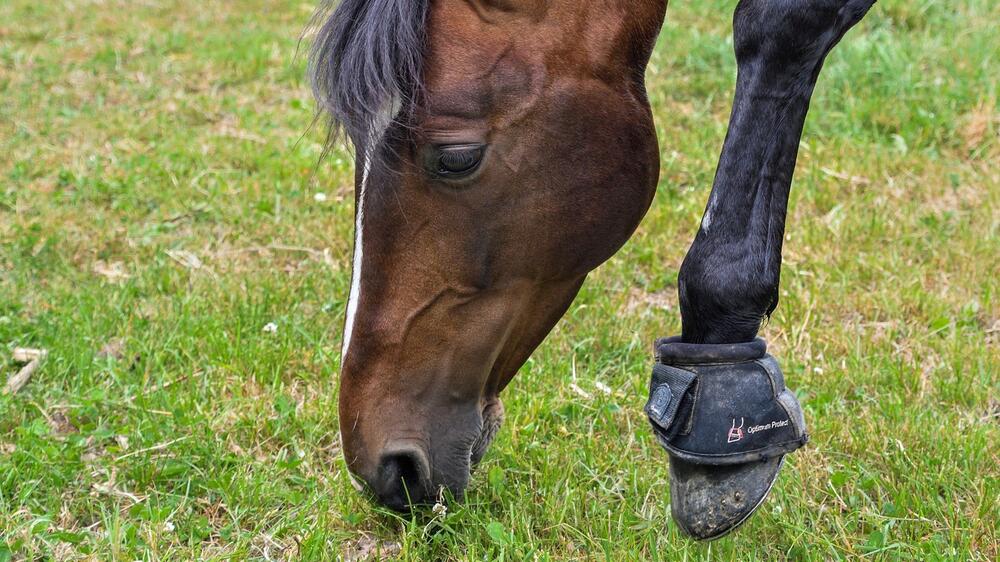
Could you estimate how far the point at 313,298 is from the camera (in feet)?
11.7

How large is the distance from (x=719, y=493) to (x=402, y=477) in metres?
0.63

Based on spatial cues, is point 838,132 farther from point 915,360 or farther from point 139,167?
point 139,167

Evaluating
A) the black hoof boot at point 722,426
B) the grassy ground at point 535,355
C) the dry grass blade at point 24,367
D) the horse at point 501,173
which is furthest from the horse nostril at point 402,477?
the dry grass blade at point 24,367

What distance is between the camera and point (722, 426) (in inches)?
69.7

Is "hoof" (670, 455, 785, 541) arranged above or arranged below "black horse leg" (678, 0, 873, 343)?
below

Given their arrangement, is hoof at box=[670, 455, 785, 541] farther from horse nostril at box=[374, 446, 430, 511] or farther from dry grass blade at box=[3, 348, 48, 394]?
dry grass blade at box=[3, 348, 48, 394]

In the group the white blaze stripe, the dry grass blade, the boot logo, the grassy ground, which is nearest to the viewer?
the boot logo

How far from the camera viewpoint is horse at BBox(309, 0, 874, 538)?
5.90 ft

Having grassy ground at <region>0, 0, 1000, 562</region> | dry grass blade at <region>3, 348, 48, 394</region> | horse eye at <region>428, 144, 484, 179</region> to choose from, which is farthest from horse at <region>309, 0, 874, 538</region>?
dry grass blade at <region>3, 348, 48, 394</region>

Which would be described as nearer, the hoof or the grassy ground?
the hoof

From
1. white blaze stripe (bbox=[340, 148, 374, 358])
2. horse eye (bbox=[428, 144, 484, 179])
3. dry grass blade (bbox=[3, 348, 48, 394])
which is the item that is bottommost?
dry grass blade (bbox=[3, 348, 48, 394])

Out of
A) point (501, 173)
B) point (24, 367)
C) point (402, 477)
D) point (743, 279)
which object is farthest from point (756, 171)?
point (24, 367)

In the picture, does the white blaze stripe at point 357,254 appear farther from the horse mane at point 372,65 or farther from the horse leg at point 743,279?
the horse leg at point 743,279

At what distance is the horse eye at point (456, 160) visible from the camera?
1793mm
